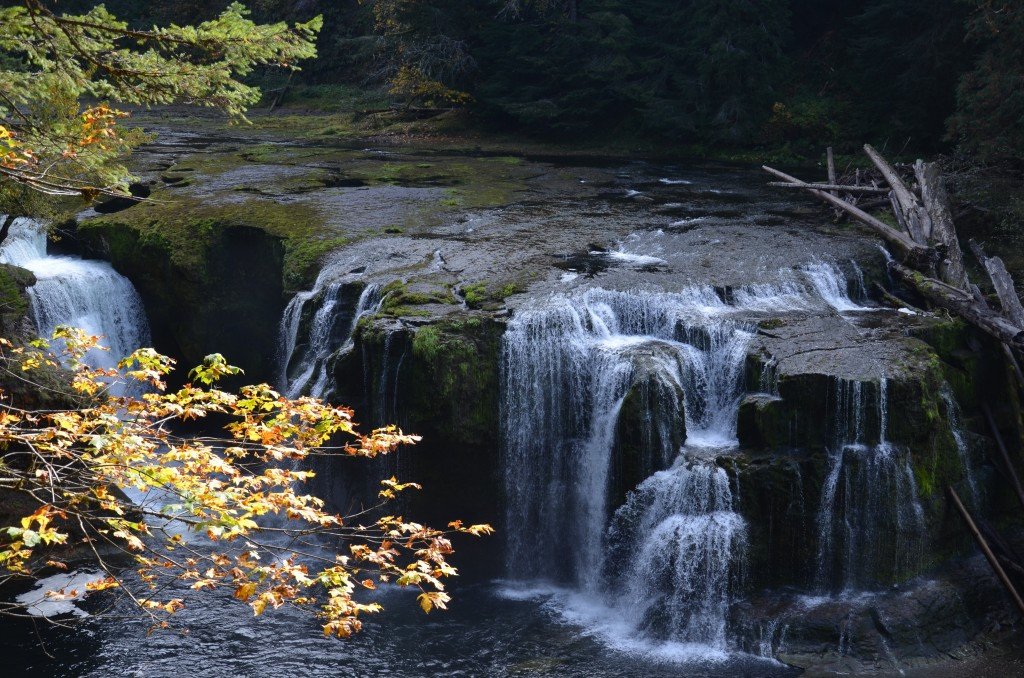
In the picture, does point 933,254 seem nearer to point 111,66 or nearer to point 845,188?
point 845,188

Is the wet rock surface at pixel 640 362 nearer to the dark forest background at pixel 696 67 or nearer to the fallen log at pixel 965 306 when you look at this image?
the fallen log at pixel 965 306

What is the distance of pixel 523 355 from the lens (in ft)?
35.6

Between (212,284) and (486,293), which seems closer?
(486,293)

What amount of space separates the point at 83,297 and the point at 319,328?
4.47m

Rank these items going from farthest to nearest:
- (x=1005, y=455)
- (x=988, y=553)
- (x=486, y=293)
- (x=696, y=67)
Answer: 1. (x=696, y=67)
2. (x=486, y=293)
3. (x=1005, y=455)
4. (x=988, y=553)

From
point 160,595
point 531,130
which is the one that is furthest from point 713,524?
point 531,130

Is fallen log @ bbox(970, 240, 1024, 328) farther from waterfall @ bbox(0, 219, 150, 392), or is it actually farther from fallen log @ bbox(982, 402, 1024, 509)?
waterfall @ bbox(0, 219, 150, 392)

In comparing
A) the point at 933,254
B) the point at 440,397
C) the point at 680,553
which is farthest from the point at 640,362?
the point at 933,254

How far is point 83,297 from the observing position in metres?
14.3

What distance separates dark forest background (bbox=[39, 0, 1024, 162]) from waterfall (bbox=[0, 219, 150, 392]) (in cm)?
1349

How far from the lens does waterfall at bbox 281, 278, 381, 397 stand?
12273 mm

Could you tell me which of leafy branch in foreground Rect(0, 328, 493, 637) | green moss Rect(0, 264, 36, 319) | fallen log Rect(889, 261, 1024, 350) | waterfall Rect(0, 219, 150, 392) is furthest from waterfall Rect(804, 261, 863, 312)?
green moss Rect(0, 264, 36, 319)

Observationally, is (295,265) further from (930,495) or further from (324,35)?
(324,35)

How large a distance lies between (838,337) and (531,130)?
56.8 feet
